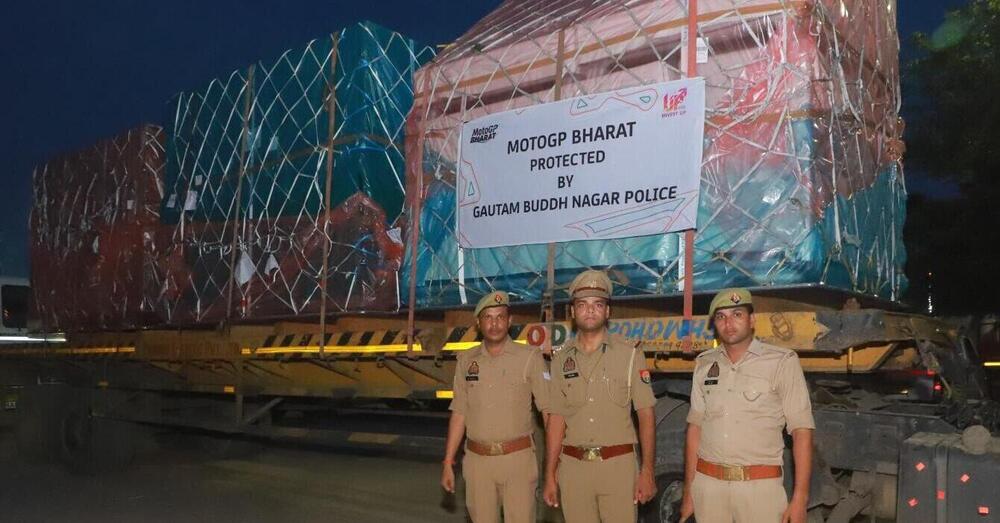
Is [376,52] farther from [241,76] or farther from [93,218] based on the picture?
[93,218]

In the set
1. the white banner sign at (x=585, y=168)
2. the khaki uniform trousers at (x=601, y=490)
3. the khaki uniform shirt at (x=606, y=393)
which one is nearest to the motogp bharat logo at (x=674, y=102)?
the white banner sign at (x=585, y=168)

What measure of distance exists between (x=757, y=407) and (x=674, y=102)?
1.75 m

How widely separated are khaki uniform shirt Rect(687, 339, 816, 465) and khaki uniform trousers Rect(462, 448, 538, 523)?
1073 mm

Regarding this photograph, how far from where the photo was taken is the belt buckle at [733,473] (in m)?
3.52

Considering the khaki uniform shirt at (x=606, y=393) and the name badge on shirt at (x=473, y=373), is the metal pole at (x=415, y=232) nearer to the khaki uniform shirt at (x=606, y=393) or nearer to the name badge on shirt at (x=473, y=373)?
the name badge on shirt at (x=473, y=373)

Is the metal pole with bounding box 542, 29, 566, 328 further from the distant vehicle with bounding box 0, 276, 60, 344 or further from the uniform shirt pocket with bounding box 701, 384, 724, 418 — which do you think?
the distant vehicle with bounding box 0, 276, 60, 344

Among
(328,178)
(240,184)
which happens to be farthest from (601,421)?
(240,184)

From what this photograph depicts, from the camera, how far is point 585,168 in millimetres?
4965

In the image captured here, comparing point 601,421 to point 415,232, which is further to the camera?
point 415,232

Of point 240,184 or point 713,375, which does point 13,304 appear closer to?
point 240,184

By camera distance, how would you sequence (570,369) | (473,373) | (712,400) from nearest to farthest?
(712,400) → (570,369) → (473,373)

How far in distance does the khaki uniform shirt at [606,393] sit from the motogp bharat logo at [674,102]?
4.09 feet

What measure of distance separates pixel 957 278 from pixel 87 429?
456 inches

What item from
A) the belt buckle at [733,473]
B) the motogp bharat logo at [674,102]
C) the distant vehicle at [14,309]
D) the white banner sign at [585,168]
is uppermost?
the motogp bharat logo at [674,102]
